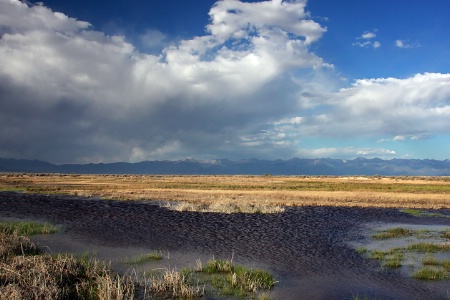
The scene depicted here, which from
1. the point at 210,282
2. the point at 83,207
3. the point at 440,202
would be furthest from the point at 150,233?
the point at 440,202

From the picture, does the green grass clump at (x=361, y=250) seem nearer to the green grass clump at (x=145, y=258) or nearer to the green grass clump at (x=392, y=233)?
the green grass clump at (x=392, y=233)

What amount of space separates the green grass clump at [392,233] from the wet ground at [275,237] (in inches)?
55.8

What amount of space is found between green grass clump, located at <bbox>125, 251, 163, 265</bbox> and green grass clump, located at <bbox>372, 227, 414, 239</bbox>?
17.8 meters

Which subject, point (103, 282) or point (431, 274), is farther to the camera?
point (431, 274)

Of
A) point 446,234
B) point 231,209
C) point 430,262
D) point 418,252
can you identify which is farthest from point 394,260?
point 231,209

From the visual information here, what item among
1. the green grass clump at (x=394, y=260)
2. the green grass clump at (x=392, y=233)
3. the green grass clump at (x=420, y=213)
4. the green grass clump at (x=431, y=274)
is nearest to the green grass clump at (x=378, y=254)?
the green grass clump at (x=394, y=260)

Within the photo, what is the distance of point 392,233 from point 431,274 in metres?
12.3

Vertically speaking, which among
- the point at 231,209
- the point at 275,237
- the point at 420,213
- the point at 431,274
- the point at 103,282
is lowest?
the point at 275,237

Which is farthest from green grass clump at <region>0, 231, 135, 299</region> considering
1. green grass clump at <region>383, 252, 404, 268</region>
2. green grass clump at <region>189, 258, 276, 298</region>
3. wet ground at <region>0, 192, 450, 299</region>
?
green grass clump at <region>383, 252, 404, 268</region>

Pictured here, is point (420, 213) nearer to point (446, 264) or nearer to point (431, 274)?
point (446, 264)

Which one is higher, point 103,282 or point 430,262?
point 103,282

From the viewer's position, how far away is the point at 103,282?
13.6 meters

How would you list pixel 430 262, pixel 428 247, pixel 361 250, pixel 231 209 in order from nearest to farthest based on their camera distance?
pixel 430 262 → pixel 361 250 → pixel 428 247 → pixel 231 209

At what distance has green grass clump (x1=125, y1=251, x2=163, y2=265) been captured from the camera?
20016 millimetres
